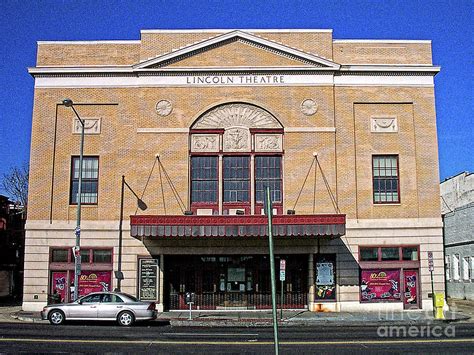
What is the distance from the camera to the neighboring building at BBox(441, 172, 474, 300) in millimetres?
40625

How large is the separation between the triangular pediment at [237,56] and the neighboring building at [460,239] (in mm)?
17097

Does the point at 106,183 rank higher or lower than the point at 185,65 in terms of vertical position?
lower

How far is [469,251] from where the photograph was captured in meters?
40.5

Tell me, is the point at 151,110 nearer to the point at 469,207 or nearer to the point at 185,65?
the point at 185,65

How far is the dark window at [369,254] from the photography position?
31.0 metres

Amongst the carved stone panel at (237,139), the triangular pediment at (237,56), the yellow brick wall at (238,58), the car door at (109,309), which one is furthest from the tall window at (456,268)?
the car door at (109,309)

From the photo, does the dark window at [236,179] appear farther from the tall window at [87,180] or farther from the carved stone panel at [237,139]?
the tall window at [87,180]

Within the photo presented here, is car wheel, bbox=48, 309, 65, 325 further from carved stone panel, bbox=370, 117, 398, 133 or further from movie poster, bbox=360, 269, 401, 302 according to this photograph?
carved stone panel, bbox=370, 117, 398, 133

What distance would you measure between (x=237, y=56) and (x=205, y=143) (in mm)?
5219

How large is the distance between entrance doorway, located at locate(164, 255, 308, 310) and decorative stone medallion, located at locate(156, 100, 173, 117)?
7788 millimetres

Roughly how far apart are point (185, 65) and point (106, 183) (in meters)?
7.83

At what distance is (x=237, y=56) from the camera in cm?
3238

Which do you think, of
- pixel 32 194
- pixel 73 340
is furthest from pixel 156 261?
pixel 73 340

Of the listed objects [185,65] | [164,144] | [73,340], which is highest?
[185,65]
